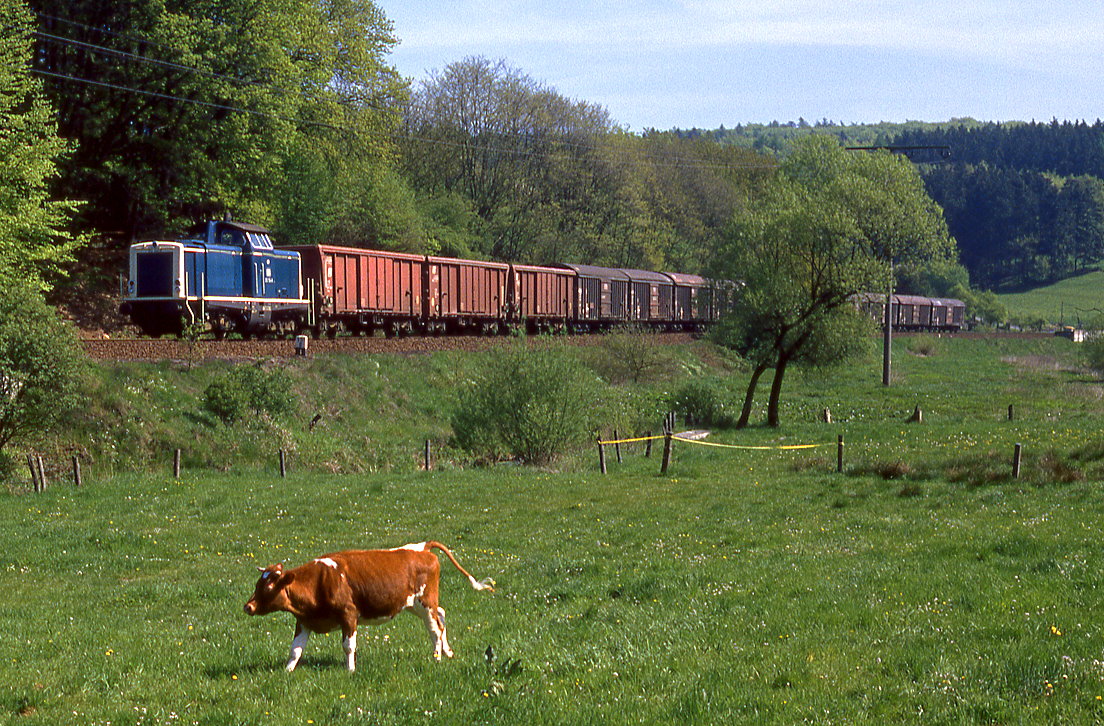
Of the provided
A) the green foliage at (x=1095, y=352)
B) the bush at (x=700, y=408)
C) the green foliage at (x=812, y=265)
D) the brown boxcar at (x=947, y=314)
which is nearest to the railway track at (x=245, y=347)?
the bush at (x=700, y=408)

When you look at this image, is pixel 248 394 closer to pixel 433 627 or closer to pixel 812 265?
pixel 812 265

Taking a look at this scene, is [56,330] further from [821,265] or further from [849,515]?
[821,265]

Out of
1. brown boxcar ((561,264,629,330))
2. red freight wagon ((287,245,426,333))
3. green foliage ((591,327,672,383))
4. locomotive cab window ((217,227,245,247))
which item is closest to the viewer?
locomotive cab window ((217,227,245,247))

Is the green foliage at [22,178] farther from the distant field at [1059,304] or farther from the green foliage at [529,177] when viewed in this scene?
the distant field at [1059,304]

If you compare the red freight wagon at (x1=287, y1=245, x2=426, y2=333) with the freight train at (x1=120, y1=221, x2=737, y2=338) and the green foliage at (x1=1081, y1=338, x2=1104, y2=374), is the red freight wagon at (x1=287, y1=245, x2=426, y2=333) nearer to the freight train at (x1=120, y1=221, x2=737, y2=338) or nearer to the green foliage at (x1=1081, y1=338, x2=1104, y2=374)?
the freight train at (x1=120, y1=221, x2=737, y2=338)

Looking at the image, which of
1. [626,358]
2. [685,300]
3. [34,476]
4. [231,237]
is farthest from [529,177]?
[34,476]

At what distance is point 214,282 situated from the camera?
39188 mm

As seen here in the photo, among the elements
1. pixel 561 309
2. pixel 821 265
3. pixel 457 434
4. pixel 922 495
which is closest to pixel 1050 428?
pixel 821 265

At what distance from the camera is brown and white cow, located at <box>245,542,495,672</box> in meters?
8.77

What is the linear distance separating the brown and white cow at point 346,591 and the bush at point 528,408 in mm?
25383

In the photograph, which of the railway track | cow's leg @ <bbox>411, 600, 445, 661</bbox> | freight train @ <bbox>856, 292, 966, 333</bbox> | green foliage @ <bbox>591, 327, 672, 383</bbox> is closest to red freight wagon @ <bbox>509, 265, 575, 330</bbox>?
green foliage @ <bbox>591, 327, 672, 383</bbox>

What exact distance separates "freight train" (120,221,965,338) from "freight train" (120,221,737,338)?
52mm

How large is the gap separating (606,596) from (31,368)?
69.8 ft

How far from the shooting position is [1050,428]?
131ft
